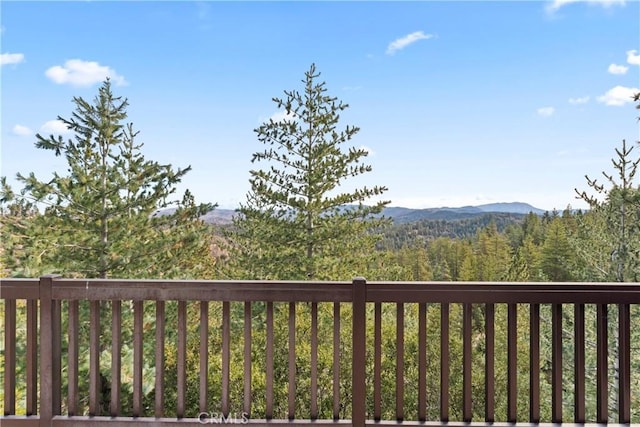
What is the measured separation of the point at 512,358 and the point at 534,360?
139mm

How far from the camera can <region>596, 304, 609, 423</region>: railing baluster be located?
1.91 meters

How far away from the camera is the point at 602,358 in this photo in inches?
75.2

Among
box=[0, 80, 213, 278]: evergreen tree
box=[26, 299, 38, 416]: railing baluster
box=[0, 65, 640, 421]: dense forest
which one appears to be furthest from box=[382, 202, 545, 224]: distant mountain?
box=[26, 299, 38, 416]: railing baluster

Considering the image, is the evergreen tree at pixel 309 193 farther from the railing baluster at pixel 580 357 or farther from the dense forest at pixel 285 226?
the railing baluster at pixel 580 357

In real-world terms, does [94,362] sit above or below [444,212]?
below

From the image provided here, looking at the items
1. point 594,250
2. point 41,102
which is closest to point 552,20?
point 594,250

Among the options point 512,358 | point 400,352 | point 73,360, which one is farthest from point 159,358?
point 512,358

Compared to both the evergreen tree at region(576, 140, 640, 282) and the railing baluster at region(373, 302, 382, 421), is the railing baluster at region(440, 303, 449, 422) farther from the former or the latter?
the evergreen tree at region(576, 140, 640, 282)

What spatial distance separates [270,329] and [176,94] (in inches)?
556

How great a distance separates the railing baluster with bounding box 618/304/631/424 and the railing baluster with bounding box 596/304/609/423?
59 mm

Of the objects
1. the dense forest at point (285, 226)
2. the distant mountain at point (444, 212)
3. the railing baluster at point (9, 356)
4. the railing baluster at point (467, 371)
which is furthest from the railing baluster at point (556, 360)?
the distant mountain at point (444, 212)

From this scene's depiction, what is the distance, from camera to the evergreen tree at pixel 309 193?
35.5 ft

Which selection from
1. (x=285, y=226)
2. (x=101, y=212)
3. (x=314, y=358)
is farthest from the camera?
(x=285, y=226)

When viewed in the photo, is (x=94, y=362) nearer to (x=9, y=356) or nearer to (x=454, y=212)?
(x=9, y=356)
